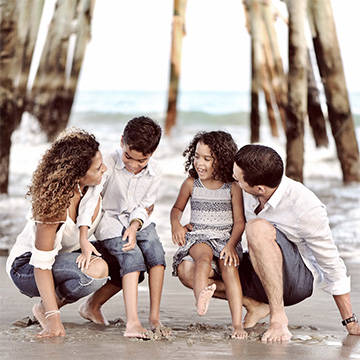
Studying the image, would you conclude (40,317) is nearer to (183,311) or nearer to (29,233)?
(29,233)

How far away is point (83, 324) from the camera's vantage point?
2.66m

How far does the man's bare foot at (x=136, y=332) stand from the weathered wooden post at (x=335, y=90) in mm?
5661

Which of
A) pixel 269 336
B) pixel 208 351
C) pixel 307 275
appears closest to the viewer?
pixel 208 351

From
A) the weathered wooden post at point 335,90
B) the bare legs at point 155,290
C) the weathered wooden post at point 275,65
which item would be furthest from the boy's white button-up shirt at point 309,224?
the weathered wooden post at point 275,65

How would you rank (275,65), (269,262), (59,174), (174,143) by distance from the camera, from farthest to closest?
(174,143), (275,65), (269,262), (59,174)

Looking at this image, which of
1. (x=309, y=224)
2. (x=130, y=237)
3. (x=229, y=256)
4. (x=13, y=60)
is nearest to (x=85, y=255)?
(x=130, y=237)

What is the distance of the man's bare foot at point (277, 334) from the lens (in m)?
2.40

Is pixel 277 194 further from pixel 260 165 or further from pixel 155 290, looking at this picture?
pixel 155 290

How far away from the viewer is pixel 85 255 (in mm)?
2445

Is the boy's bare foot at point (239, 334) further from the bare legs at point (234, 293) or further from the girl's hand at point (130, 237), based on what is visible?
the girl's hand at point (130, 237)

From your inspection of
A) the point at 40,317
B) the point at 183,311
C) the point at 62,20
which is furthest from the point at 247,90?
the point at 40,317

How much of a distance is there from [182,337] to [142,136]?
73 centimetres

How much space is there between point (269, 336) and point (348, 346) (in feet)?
0.86

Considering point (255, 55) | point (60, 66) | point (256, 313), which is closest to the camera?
point (256, 313)
